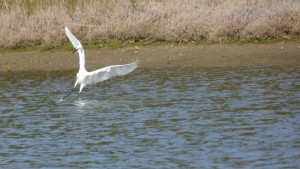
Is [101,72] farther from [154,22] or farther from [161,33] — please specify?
[154,22]

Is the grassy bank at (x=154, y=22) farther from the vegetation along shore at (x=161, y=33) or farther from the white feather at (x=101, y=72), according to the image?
the white feather at (x=101, y=72)

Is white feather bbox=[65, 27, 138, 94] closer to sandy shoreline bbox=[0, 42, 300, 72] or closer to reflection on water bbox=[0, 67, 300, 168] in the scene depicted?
reflection on water bbox=[0, 67, 300, 168]

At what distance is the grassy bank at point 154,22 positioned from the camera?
17078mm

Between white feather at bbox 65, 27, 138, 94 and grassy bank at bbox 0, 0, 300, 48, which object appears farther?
grassy bank at bbox 0, 0, 300, 48

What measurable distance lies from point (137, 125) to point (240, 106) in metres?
1.86

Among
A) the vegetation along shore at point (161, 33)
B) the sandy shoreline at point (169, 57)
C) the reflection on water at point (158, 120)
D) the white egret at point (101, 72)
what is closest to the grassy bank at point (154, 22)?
the vegetation along shore at point (161, 33)

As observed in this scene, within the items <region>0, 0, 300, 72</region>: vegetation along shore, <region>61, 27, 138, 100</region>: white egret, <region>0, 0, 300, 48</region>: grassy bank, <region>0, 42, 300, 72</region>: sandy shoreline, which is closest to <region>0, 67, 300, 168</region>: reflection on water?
<region>61, 27, 138, 100</region>: white egret

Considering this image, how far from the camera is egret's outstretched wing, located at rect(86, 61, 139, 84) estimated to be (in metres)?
12.6

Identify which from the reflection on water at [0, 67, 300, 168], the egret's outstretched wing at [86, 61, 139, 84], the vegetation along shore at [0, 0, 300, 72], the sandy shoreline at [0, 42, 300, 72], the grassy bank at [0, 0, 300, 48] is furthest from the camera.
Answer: the grassy bank at [0, 0, 300, 48]

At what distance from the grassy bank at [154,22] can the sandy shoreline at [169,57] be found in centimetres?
32

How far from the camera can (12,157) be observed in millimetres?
9367

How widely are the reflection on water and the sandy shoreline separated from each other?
70 centimetres

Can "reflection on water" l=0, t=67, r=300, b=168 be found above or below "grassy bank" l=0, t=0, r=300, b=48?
below

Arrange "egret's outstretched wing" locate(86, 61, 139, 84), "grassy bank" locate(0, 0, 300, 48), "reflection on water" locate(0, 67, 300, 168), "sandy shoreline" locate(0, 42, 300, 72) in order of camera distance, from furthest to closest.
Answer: "grassy bank" locate(0, 0, 300, 48)
"sandy shoreline" locate(0, 42, 300, 72)
"egret's outstretched wing" locate(86, 61, 139, 84)
"reflection on water" locate(0, 67, 300, 168)
